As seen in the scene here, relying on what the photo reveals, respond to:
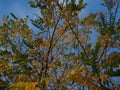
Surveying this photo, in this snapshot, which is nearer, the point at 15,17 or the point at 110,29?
the point at 110,29

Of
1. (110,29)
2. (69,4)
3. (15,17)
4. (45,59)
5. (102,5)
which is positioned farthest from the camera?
(15,17)

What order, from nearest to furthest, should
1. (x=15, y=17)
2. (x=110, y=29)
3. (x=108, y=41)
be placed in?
(x=110, y=29) < (x=108, y=41) < (x=15, y=17)

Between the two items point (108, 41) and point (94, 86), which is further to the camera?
point (108, 41)

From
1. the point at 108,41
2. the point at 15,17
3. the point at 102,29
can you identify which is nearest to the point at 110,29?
the point at 102,29

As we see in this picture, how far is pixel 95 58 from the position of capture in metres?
4.84

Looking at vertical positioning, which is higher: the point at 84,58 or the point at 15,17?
the point at 15,17

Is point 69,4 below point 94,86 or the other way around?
the other way around

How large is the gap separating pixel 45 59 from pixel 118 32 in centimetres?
334

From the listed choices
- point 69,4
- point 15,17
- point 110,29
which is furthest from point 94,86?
point 15,17

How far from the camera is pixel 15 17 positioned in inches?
414

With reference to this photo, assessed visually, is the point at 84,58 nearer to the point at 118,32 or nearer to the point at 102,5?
the point at 118,32

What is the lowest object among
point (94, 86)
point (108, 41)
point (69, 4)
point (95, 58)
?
point (94, 86)

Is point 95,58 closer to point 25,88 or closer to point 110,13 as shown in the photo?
point 25,88

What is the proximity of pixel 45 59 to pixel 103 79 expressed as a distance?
450 cm
